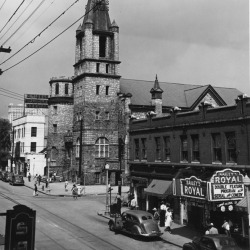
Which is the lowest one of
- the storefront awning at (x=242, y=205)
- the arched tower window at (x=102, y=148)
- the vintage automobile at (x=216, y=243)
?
the vintage automobile at (x=216, y=243)

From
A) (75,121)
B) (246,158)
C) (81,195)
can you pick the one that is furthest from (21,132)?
(246,158)

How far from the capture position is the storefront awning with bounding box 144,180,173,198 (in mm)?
26878

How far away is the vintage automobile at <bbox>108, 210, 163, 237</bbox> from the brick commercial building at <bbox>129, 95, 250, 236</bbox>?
2.61m

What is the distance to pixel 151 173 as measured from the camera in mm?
31500

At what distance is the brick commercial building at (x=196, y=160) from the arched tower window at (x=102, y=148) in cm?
1957

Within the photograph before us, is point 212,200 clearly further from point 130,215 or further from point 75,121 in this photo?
point 75,121

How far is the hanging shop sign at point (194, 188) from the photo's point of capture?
20219 mm

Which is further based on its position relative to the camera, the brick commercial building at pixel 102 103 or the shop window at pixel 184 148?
the brick commercial building at pixel 102 103

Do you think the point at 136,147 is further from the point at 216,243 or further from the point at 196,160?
the point at 216,243

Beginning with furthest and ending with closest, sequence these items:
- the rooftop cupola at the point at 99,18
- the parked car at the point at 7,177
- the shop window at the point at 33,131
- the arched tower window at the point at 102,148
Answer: the shop window at the point at 33,131
the rooftop cupola at the point at 99,18
the parked car at the point at 7,177
the arched tower window at the point at 102,148

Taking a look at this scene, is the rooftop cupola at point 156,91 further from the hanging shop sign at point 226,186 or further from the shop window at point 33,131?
the hanging shop sign at point 226,186

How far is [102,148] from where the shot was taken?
55.0 m

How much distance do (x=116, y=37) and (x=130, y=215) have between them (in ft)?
134

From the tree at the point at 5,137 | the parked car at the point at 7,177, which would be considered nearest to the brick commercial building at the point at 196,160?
the parked car at the point at 7,177
